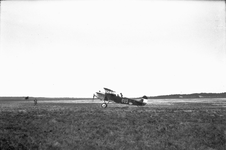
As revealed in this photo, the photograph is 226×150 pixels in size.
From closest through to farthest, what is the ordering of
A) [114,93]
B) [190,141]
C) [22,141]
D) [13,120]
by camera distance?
[22,141] → [190,141] → [13,120] → [114,93]

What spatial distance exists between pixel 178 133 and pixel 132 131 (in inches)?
136

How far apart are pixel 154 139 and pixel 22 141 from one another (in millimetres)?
8803

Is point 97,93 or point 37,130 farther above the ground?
point 97,93

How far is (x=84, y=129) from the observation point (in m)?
17.2

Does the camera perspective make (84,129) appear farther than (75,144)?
Yes

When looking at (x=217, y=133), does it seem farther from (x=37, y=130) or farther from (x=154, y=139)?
(x=37, y=130)

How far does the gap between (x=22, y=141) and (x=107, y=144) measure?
5.42 meters

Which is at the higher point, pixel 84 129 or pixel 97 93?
pixel 97 93

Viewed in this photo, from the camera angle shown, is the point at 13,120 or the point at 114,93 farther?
the point at 114,93

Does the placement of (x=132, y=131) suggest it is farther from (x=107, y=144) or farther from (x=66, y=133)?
(x=66, y=133)

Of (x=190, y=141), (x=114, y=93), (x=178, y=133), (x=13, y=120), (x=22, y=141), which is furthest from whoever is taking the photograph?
(x=114, y=93)

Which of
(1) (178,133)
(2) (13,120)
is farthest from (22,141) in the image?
(1) (178,133)

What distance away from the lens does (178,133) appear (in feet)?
55.4

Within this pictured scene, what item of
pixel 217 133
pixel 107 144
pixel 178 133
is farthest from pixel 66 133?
pixel 217 133
